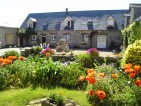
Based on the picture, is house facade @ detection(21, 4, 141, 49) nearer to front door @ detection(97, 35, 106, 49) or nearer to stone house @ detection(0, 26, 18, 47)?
front door @ detection(97, 35, 106, 49)

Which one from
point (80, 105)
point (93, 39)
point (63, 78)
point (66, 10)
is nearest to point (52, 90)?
point (63, 78)

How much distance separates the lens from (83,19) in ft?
134

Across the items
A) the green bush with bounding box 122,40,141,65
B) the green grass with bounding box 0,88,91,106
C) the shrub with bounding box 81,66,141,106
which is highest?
the green bush with bounding box 122,40,141,65

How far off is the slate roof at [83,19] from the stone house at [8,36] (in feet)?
8.80

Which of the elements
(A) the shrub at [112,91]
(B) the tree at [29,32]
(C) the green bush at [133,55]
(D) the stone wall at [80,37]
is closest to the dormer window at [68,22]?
(D) the stone wall at [80,37]

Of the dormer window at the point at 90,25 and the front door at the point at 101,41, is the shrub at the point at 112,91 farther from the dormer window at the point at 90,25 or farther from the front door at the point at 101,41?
the dormer window at the point at 90,25

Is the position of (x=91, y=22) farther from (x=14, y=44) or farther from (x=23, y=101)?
(x=23, y=101)

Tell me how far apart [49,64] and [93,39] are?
96.3 ft

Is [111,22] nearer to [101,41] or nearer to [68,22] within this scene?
[101,41]

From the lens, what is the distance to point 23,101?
27.6ft

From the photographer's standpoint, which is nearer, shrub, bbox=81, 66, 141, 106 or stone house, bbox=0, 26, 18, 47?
shrub, bbox=81, 66, 141, 106

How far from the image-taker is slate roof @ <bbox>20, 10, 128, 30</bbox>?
128 ft

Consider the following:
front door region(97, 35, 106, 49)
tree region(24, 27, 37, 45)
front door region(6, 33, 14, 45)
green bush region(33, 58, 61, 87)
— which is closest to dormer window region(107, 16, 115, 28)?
front door region(97, 35, 106, 49)

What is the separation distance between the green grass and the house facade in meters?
28.9
